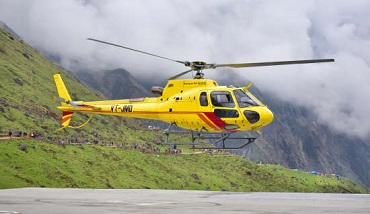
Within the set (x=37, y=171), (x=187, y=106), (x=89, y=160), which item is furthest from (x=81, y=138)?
(x=187, y=106)

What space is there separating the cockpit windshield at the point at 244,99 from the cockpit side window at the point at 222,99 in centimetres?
59

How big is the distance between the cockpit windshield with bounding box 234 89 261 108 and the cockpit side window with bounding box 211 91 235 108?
59cm

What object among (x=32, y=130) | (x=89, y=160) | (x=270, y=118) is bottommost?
(x=270, y=118)

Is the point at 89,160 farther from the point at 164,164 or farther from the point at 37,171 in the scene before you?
the point at 164,164

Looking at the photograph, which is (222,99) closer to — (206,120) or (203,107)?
(203,107)

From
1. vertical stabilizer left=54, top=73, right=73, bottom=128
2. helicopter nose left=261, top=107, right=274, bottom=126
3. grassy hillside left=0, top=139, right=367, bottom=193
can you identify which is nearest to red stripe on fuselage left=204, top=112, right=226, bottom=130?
helicopter nose left=261, top=107, right=274, bottom=126

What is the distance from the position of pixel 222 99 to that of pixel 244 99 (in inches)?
71.7

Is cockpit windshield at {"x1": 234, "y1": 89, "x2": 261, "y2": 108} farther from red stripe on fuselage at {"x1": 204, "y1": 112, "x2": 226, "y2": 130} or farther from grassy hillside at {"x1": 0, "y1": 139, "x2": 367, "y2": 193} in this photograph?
grassy hillside at {"x1": 0, "y1": 139, "x2": 367, "y2": 193}

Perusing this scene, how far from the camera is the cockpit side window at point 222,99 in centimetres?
Result: 4094

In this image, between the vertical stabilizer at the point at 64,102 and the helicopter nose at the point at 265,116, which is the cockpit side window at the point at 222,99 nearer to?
the helicopter nose at the point at 265,116

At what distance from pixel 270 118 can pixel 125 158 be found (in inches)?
5188

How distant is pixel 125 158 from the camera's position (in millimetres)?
168125

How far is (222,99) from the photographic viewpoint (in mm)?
41312

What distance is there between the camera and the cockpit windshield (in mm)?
40531
